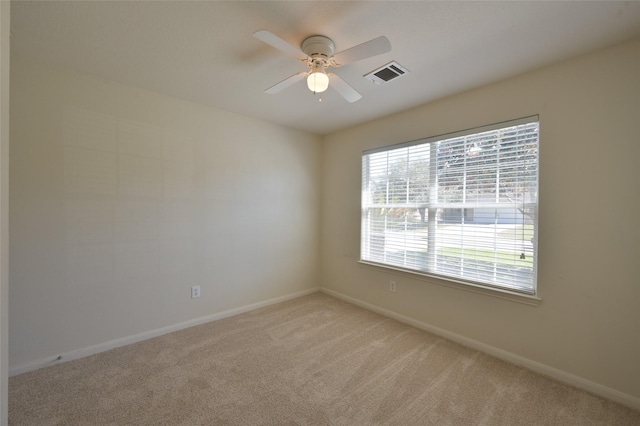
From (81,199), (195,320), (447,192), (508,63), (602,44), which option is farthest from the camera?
(195,320)

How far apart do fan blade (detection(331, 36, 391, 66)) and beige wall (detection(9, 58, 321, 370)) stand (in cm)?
184

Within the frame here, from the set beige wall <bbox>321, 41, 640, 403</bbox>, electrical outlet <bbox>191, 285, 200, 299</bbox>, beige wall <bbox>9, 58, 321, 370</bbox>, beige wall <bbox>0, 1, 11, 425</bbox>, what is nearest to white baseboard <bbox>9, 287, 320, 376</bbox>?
beige wall <bbox>9, 58, 321, 370</bbox>

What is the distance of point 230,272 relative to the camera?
3.09m

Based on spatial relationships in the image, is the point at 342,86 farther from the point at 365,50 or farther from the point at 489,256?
the point at 489,256

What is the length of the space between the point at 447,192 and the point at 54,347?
372 centimetres

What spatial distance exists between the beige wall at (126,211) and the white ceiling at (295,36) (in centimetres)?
37

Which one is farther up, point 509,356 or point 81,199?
point 81,199

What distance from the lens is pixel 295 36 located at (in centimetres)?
171

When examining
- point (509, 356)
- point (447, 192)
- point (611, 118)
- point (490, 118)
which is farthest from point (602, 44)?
point (509, 356)

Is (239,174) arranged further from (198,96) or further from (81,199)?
(81,199)

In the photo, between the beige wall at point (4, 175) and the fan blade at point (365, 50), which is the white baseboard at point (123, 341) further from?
the fan blade at point (365, 50)

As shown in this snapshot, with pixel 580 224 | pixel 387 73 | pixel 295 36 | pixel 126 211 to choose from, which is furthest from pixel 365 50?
pixel 126 211

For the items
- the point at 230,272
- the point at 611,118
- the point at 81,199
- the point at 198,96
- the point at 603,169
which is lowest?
the point at 230,272

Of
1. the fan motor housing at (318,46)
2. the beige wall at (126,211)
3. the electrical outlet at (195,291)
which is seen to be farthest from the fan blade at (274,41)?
the electrical outlet at (195,291)
